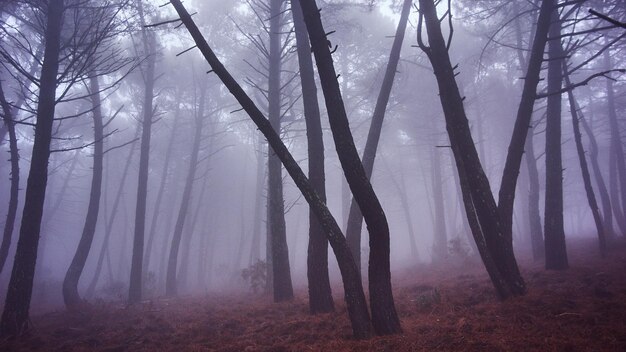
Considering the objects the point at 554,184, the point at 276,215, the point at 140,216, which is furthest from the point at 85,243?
the point at 554,184

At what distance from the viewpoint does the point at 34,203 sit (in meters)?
6.99

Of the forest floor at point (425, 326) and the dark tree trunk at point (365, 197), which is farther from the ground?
the dark tree trunk at point (365, 197)

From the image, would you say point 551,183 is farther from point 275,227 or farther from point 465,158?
point 275,227

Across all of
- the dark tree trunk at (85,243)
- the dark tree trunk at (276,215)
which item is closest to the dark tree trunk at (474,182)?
the dark tree trunk at (276,215)

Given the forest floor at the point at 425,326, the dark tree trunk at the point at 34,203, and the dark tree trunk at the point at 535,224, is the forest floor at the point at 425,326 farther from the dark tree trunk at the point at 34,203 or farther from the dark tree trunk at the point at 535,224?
the dark tree trunk at the point at 535,224

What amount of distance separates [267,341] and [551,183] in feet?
26.4

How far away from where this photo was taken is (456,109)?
6051 millimetres

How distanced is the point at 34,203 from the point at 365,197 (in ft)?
23.1

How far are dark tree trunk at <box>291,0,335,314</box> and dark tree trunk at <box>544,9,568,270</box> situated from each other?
585cm

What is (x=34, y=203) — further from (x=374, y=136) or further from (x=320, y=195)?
(x=374, y=136)

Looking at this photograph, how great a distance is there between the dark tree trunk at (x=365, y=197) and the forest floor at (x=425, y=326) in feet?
1.09

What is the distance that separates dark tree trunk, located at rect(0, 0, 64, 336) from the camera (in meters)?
6.61

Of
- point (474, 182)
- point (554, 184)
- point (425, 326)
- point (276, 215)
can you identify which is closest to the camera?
point (425, 326)

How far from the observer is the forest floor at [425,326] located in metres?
3.94
